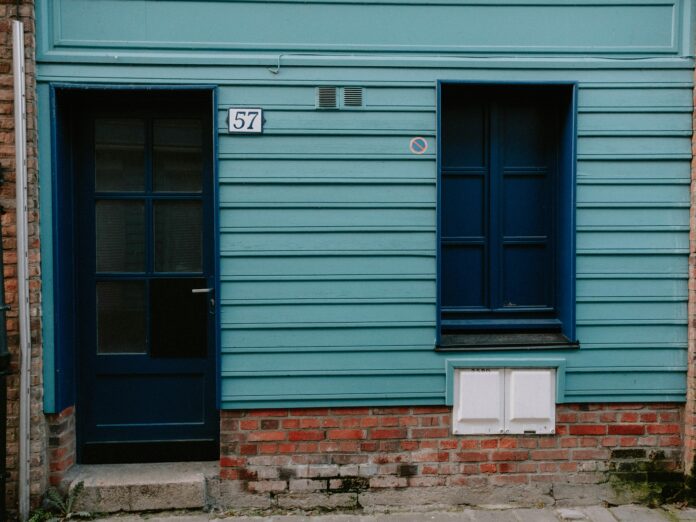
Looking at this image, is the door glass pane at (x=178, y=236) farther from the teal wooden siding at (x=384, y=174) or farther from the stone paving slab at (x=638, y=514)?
the stone paving slab at (x=638, y=514)

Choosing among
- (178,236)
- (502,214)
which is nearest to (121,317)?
(178,236)

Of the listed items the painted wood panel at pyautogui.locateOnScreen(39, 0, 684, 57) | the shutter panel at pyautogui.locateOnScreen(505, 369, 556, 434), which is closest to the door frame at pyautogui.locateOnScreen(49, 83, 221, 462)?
the painted wood panel at pyautogui.locateOnScreen(39, 0, 684, 57)

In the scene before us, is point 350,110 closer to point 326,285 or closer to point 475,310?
point 326,285

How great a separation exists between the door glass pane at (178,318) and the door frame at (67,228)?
176 mm

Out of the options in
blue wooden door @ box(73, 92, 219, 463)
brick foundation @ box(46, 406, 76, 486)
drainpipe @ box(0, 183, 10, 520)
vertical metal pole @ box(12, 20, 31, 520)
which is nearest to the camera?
drainpipe @ box(0, 183, 10, 520)

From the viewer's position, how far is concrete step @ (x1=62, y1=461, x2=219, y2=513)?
159 inches

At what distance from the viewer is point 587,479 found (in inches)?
167

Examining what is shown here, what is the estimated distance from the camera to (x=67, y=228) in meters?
→ 4.14

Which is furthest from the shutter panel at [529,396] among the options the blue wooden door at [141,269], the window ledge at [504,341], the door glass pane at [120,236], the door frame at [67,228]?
the door glass pane at [120,236]

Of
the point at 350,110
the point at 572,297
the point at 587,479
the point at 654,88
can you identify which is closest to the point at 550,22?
the point at 654,88

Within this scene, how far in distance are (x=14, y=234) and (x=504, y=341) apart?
322 centimetres

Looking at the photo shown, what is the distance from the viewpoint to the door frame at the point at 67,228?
3.96 m

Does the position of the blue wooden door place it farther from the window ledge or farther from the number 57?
the window ledge

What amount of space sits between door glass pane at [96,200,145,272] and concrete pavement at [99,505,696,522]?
1.66 m
